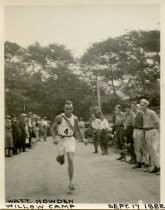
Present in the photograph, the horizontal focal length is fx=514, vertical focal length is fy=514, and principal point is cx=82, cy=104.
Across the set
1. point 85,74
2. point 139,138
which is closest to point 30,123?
point 85,74

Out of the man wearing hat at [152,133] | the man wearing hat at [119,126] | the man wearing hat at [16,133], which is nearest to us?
the man wearing hat at [152,133]

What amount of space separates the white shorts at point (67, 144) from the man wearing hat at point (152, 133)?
867 millimetres

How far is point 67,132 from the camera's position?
235 inches

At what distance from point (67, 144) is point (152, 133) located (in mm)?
998

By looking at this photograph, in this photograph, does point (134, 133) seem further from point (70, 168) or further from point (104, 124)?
point (70, 168)

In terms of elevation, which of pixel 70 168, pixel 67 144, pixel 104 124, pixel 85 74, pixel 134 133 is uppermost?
pixel 85 74

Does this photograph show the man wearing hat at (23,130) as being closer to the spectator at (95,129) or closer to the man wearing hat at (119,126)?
the spectator at (95,129)

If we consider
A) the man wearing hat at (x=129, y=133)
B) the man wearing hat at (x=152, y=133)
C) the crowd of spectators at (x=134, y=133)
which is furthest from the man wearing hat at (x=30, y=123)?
the man wearing hat at (x=152, y=133)

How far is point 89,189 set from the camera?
598 cm

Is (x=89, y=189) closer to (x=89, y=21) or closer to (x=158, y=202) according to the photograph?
(x=158, y=202)

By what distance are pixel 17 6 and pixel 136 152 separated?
2.24 meters

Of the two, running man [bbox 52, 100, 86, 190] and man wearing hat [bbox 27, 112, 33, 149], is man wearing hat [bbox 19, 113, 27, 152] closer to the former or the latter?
man wearing hat [bbox 27, 112, 33, 149]

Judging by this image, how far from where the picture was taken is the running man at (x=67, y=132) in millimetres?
→ 5957

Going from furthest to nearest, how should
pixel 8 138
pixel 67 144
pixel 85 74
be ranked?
pixel 8 138, pixel 85 74, pixel 67 144
